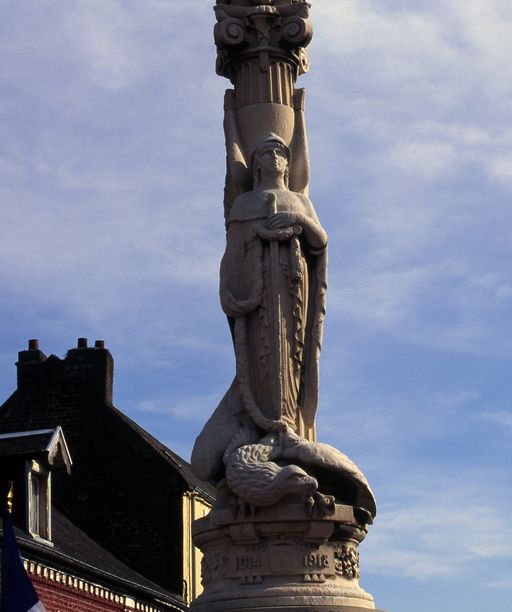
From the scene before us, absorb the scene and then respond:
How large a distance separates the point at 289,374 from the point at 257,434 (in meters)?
0.57

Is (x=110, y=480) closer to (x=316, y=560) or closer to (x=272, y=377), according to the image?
(x=272, y=377)

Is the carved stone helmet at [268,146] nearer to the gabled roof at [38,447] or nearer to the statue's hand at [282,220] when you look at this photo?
the statue's hand at [282,220]

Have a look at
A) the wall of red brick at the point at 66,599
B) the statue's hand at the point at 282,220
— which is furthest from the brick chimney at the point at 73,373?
the statue's hand at the point at 282,220

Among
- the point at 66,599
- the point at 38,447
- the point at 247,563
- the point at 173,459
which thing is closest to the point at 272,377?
the point at 247,563

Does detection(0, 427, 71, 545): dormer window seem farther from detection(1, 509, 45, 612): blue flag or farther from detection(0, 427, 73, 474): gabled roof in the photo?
detection(1, 509, 45, 612): blue flag

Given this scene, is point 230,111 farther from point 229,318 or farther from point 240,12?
point 229,318

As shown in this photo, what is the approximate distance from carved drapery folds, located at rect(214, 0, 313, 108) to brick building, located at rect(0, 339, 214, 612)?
62.4 ft

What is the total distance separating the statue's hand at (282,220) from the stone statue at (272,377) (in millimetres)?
11

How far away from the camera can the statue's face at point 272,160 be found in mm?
13234

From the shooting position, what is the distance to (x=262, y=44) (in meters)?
13.5

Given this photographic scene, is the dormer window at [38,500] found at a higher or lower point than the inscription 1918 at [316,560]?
higher

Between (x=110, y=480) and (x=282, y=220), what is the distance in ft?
77.4

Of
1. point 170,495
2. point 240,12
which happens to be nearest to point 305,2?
point 240,12

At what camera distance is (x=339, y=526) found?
12125mm
